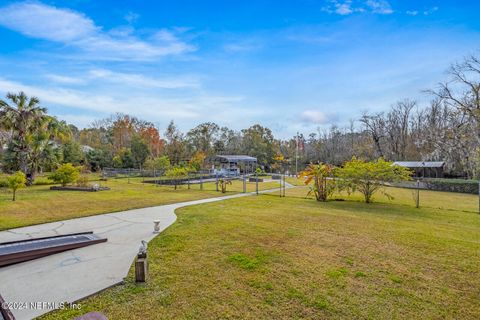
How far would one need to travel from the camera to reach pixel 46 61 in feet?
35.3

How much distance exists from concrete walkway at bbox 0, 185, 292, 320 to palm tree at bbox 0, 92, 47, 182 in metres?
12.9

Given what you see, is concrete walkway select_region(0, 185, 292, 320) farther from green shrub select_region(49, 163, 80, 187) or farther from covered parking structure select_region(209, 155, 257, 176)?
covered parking structure select_region(209, 155, 257, 176)

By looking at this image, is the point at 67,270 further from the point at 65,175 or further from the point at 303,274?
the point at 65,175

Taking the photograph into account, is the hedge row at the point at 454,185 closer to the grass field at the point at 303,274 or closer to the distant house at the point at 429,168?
the distant house at the point at 429,168

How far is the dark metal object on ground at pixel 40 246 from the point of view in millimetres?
3705

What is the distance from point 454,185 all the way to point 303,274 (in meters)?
20.7

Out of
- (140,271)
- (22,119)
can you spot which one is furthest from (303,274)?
(22,119)

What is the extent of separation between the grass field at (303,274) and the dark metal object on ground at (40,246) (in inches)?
50.5

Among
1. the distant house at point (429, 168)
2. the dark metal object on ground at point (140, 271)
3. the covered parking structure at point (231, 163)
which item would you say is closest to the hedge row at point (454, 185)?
the distant house at point (429, 168)

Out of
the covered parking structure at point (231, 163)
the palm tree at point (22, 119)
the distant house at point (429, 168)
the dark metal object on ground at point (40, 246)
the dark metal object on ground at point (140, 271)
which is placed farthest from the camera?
the covered parking structure at point (231, 163)

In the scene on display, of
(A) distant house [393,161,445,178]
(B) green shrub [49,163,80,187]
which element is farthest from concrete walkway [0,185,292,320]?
(A) distant house [393,161,445,178]

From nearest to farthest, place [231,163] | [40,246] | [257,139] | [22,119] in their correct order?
[40,246] < [22,119] < [231,163] < [257,139]

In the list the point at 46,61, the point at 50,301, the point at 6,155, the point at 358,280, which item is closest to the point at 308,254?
the point at 358,280

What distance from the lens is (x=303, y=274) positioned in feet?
11.4
